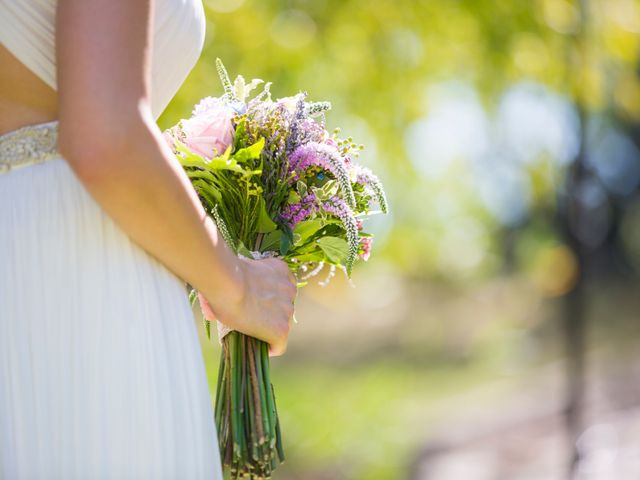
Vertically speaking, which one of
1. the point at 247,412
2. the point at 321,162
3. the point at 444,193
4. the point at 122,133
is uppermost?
the point at 444,193

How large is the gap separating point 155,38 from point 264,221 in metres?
0.46

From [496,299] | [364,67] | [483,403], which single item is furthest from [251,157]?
[496,299]

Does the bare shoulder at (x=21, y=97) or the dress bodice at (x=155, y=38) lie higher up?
the dress bodice at (x=155, y=38)

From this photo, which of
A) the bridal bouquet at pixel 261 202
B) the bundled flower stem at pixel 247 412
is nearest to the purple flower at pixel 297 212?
the bridal bouquet at pixel 261 202

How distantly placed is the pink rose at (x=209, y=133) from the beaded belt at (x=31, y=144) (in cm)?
37

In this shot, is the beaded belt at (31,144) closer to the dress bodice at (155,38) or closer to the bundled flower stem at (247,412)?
the dress bodice at (155,38)

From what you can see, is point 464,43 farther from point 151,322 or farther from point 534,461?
point 151,322

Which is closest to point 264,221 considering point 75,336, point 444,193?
point 75,336

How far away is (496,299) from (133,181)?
16093 millimetres

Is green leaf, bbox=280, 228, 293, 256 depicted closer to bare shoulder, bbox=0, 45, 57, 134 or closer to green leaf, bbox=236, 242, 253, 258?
green leaf, bbox=236, 242, 253, 258

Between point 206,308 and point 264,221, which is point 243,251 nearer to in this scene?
point 264,221

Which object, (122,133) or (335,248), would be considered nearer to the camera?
(122,133)

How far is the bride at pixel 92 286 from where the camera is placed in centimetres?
138

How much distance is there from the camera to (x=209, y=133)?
1804mm
